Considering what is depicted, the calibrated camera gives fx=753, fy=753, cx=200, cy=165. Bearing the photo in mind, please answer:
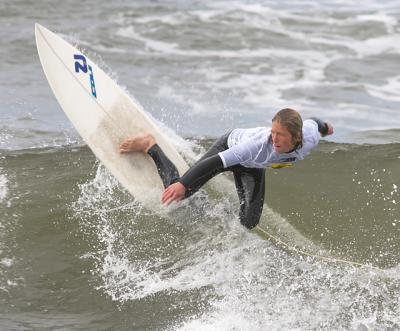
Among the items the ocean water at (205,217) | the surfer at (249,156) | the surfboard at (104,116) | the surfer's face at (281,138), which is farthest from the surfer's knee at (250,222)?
the surfer's face at (281,138)

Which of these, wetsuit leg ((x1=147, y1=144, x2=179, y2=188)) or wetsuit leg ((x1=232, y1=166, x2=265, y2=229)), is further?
wetsuit leg ((x1=147, y1=144, x2=179, y2=188))

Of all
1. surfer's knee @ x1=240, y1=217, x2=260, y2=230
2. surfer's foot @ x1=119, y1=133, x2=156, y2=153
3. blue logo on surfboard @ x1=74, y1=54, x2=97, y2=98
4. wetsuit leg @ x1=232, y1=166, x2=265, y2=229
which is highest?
blue logo on surfboard @ x1=74, y1=54, x2=97, y2=98

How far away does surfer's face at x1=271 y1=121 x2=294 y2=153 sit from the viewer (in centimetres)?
579

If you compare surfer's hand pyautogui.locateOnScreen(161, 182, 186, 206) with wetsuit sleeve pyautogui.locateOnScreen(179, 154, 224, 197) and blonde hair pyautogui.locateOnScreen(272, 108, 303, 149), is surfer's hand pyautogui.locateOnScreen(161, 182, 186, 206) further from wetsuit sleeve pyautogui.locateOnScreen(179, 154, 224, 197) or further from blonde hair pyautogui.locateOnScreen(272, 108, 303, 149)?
blonde hair pyautogui.locateOnScreen(272, 108, 303, 149)

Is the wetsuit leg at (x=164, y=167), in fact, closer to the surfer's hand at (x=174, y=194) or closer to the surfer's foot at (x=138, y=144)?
the surfer's foot at (x=138, y=144)

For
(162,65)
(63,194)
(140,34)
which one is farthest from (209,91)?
(63,194)

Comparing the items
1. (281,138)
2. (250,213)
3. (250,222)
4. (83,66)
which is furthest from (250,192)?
(83,66)

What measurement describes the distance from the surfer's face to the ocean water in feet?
4.13

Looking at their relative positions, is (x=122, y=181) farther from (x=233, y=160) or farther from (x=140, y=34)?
(x=140, y=34)

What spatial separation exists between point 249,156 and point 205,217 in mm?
1365

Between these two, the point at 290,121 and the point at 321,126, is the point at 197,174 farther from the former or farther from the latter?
the point at 321,126

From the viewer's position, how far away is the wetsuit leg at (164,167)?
706cm

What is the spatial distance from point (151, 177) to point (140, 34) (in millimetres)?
10092

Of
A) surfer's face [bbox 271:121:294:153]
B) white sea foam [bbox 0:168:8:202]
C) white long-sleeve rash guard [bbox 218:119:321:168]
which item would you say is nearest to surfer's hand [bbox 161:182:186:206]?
white long-sleeve rash guard [bbox 218:119:321:168]
